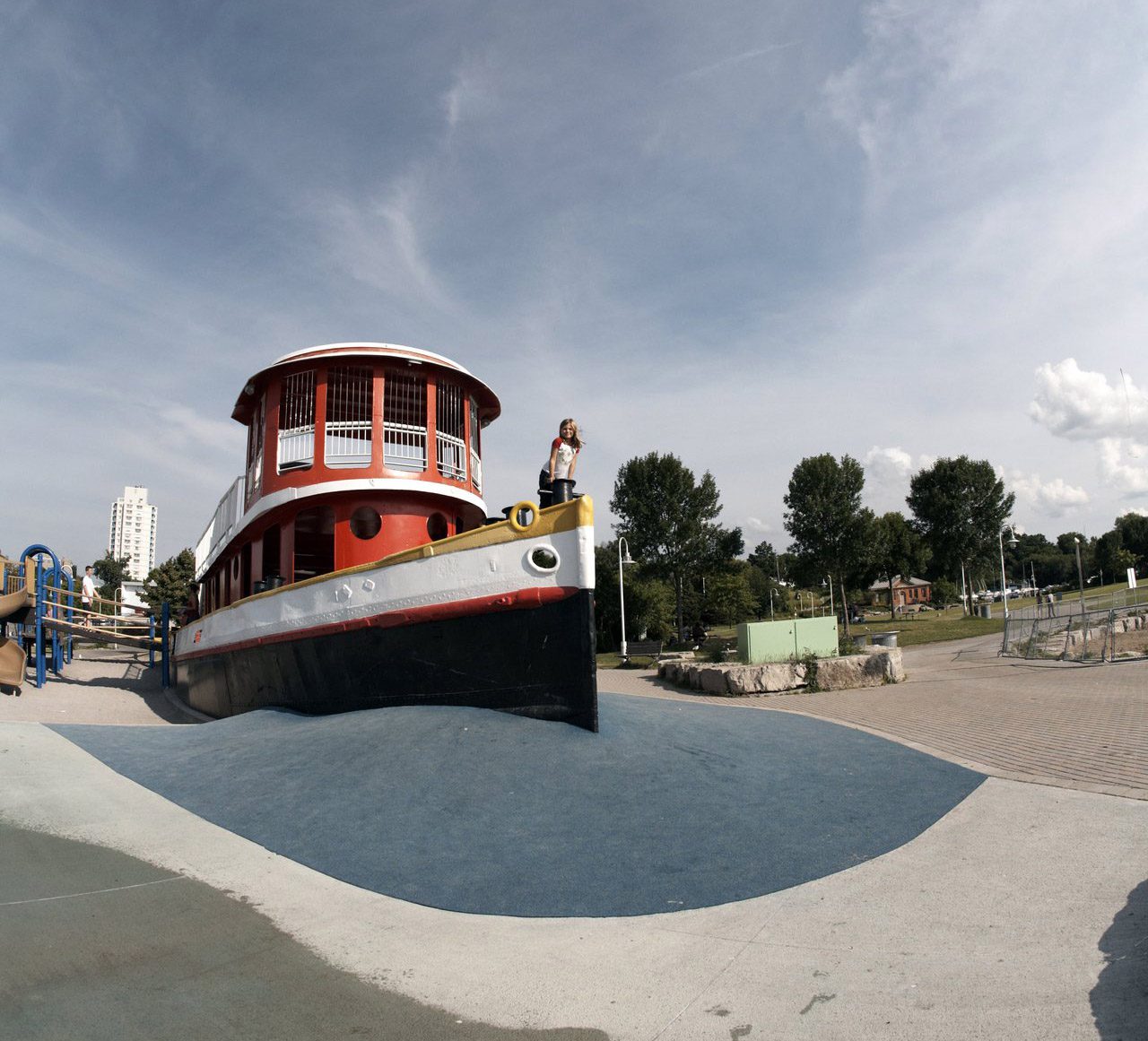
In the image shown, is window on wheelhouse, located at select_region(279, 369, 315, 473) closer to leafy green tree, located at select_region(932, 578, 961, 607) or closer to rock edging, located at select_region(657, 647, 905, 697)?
rock edging, located at select_region(657, 647, 905, 697)

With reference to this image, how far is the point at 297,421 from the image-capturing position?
10.7 metres

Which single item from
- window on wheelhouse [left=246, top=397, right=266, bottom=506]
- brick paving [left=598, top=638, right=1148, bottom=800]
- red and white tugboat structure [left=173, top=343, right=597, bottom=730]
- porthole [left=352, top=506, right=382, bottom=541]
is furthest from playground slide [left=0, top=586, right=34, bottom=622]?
brick paving [left=598, top=638, right=1148, bottom=800]

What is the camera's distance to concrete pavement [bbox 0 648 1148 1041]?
8.82 feet

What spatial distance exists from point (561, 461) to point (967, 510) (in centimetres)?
5033

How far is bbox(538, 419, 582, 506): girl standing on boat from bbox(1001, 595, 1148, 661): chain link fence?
13.9 meters

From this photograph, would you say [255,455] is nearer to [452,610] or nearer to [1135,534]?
[452,610]

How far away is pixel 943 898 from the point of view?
12.5ft

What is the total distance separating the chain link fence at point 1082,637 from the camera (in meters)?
16.2

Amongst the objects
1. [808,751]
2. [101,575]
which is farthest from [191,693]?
[101,575]

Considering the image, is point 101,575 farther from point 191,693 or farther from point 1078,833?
point 1078,833

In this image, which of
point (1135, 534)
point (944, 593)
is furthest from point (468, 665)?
point (1135, 534)

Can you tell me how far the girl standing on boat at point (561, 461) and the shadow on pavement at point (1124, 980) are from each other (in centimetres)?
556

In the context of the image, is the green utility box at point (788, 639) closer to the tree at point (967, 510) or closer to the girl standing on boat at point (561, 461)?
the girl standing on boat at point (561, 461)

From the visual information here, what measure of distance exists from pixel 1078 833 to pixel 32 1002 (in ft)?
18.8
